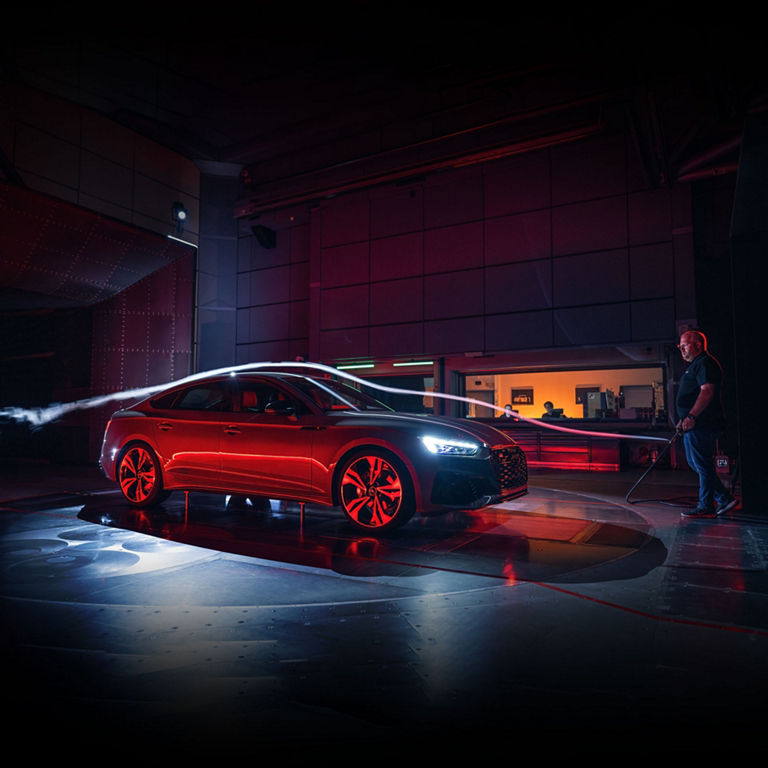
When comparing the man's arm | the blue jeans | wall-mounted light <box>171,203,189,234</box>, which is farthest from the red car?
wall-mounted light <box>171,203,189,234</box>

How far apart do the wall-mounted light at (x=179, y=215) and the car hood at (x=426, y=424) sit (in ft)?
39.1

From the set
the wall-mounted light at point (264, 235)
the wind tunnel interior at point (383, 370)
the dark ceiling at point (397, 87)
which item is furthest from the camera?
the wall-mounted light at point (264, 235)

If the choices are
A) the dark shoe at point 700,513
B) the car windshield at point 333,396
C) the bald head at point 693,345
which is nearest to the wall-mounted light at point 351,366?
the car windshield at point 333,396

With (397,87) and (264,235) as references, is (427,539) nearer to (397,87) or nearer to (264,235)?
(397,87)

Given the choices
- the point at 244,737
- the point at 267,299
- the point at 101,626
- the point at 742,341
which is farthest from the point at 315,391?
the point at 267,299

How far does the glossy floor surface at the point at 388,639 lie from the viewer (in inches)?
80.0

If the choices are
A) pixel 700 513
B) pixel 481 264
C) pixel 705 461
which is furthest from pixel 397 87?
pixel 700 513

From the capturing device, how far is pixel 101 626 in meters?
3.08

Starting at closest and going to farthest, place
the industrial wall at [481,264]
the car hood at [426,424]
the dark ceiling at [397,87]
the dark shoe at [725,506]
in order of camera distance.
Answer: the car hood at [426,424] < the dark shoe at [725,506] < the dark ceiling at [397,87] < the industrial wall at [481,264]

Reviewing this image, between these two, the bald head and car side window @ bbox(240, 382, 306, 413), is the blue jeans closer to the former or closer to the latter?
the bald head

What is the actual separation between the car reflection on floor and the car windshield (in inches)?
50.5

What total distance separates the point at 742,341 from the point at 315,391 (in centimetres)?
512

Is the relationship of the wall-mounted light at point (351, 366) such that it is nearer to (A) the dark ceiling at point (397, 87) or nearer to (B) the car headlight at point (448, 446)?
(A) the dark ceiling at point (397, 87)

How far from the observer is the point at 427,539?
543cm
